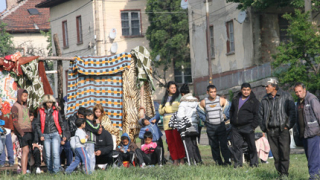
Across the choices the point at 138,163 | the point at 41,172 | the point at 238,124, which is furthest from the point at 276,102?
the point at 41,172

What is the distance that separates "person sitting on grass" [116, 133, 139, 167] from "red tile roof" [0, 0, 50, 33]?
140 ft

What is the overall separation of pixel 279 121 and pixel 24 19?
162 ft

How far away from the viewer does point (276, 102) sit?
1115 centimetres

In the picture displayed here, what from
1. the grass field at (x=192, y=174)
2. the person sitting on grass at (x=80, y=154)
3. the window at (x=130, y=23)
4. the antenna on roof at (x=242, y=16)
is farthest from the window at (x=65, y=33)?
the grass field at (x=192, y=174)

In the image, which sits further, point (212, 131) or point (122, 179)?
point (212, 131)

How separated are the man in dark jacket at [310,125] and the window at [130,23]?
114ft

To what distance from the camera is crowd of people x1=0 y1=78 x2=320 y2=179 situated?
11195mm

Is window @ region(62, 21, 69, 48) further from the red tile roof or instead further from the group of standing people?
the group of standing people

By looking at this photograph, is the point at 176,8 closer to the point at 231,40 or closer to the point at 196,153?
the point at 231,40

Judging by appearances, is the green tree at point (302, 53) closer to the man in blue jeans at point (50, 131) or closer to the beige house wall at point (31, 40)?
the man in blue jeans at point (50, 131)

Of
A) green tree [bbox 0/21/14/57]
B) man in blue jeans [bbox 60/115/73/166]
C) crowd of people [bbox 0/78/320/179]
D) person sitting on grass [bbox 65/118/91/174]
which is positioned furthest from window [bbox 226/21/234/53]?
person sitting on grass [bbox 65/118/91/174]

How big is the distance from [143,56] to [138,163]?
296cm

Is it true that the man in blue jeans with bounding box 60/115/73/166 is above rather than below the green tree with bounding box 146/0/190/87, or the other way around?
below

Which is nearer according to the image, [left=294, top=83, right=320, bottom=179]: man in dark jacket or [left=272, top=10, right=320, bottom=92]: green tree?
[left=294, top=83, right=320, bottom=179]: man in dark jacket
